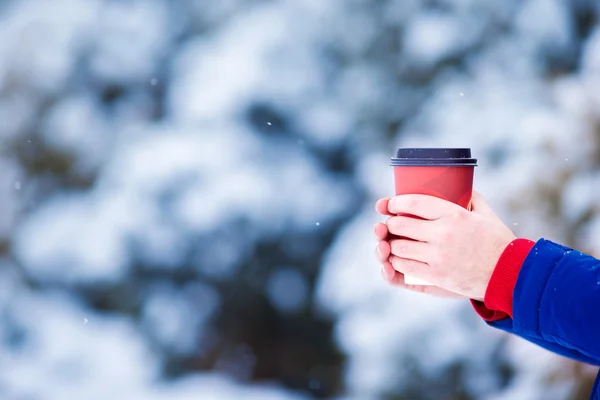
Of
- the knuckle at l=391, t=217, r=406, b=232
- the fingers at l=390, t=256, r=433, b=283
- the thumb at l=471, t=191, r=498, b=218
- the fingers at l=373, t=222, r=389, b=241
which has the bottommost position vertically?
the fingers at l=390, t=256, r=433, b=283

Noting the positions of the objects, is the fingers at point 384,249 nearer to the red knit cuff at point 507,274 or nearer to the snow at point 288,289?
the red knit cuff at point 507,274

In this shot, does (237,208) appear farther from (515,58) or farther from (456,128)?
(515,58)

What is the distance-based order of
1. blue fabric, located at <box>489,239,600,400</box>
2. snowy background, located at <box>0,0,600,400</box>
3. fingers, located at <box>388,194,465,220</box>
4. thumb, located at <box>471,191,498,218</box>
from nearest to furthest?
blue fabric, located at <box>489,239,600,400</box> → fingers, located at <box>388,194,465,220</box> → thumb, located at <box>471,191,498,218</box> → snowy background, located at <box>0,0,600,400</box>

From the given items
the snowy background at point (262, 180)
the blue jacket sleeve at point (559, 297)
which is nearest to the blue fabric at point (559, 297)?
the blue jacket sleeve at point (559, 297)

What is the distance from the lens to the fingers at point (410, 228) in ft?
2.13

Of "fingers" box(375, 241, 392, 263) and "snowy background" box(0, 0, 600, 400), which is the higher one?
"snowy background" box(0, 0, 600, 400)

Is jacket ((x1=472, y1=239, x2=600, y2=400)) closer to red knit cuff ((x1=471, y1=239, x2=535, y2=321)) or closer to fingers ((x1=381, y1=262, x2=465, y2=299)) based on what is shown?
red knit cuff ((x1=471, y1=239, x2=535, y2=321))

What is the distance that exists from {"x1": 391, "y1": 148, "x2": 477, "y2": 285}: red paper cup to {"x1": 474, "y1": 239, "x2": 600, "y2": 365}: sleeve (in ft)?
0.45

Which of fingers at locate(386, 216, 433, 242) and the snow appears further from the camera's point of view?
the snow

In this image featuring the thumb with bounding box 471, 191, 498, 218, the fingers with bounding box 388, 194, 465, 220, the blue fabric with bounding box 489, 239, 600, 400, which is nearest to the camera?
the blue fabric with bounding box 489, 239, 600, 400

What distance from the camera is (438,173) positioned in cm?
69

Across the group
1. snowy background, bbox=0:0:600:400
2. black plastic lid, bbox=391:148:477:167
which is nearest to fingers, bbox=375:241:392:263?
black plastic lid, bbox=391:148:477:167

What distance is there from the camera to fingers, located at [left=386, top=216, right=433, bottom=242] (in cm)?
65

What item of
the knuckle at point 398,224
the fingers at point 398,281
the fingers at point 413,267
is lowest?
the fingers at point 413,267
